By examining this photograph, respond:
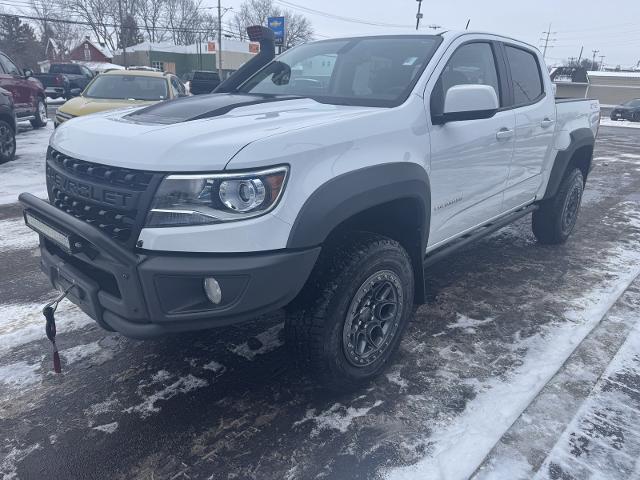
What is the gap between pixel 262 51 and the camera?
162 inches

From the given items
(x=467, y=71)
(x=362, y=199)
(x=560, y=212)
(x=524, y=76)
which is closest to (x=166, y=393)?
(x=362, y=199)

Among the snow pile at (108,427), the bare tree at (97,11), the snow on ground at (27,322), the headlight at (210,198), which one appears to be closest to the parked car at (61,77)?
the snow on ground at (27,322)

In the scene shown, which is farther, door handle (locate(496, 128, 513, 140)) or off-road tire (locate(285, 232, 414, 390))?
door handle (locate(496, 128, 513, 140))

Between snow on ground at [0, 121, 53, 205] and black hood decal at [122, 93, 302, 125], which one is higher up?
black hood decal at [122, 93, 302, 125]

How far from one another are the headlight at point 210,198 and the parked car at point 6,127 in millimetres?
7652

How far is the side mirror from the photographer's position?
109 inches

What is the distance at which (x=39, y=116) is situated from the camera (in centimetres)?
1274

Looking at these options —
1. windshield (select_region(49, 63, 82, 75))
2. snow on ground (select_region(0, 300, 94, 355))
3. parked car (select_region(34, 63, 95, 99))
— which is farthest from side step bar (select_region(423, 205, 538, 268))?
windshield (select_region(49, 63, 82, 75))

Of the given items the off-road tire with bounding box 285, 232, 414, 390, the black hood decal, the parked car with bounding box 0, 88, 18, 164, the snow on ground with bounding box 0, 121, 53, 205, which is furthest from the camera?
the parked car with bounding box 0, 88, 18, 164

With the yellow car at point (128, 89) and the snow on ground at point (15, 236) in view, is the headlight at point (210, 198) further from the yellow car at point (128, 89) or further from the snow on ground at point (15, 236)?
the yellow car at point (128, 89)

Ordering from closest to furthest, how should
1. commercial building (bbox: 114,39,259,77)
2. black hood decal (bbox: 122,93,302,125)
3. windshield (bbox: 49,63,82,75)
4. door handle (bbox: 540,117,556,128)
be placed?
black hood decal (bbox: 122,93,302,125) < door handle (bbox: 540,117,556,128) < windshield (bbox: 49,63,82,75) < commercial building (bbox: 114,39,259,77)

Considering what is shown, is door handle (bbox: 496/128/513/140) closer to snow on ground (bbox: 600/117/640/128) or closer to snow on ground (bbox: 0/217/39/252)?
snow on ground (bbox: 0/217/39/252)

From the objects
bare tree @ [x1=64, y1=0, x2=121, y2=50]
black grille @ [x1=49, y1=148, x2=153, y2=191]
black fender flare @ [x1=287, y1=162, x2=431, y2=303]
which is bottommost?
black fender flare @ [x1=287, y1=162, x2=431, y2=303]

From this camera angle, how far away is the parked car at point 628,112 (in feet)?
96.8
